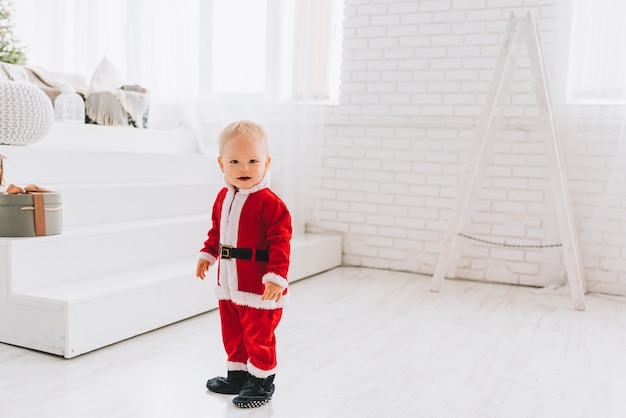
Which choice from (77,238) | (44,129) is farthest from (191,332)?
(44,129)

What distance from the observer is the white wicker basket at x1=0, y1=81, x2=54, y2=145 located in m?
2.68

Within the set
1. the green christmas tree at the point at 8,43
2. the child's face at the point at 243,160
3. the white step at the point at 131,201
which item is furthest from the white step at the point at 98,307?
the green christmas tree at the point at 8,43

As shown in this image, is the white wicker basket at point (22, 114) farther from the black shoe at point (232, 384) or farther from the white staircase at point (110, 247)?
the black shoe at point (232, 384)

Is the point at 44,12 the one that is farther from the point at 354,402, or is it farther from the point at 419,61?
the point at 354,402

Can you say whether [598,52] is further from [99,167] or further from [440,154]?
[99,167]

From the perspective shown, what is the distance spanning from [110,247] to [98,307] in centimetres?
46

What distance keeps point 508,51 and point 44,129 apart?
2.32 metres

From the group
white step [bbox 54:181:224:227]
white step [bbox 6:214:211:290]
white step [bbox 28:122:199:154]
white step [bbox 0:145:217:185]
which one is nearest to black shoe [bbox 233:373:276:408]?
white step [bbox 6:214:211:290]

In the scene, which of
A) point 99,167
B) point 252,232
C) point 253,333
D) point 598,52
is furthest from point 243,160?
point 598,52

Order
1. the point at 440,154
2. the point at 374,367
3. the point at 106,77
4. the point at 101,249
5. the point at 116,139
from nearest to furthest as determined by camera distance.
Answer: the point at 374,367, the point at 101,249, the point at 116,139, the point at 440,154, the point at 106,77

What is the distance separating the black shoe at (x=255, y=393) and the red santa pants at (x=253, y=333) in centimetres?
3

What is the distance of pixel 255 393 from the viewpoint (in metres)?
1.89

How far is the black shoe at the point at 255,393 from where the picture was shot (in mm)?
1869

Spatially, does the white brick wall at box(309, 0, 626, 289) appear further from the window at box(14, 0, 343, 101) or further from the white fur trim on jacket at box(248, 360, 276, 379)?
the white fur trim on jacket at box(248, 360, 276, 379)
